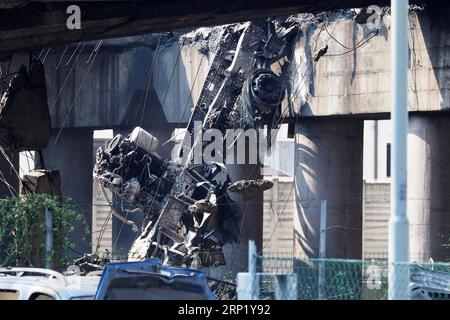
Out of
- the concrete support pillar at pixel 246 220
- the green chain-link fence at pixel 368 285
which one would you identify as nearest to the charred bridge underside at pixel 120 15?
the green chain-link fence at pixel 368 285

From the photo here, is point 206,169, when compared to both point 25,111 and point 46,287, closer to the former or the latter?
point 25,111

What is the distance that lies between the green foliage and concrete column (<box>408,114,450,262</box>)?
13.8 meters

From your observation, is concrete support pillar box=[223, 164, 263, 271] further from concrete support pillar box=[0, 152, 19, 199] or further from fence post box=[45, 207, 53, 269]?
fence post box=[45, 207, 53, 269]

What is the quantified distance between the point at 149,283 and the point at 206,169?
21.9 meters

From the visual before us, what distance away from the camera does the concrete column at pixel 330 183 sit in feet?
116

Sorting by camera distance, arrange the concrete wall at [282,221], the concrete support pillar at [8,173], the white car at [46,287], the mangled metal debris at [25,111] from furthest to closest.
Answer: the concrete wall at [282,221], the concrete support pillar at [8,173], the mangled metal debris at [25,111], the white car at [46,287]

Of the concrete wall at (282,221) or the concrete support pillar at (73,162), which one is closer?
the concrete support pillar at (73,162)

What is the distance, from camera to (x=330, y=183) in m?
35.9

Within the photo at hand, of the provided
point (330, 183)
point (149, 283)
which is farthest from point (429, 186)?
point (149, 283)

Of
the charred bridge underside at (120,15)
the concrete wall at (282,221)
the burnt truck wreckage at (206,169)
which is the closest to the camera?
the charred bridge underside at (120,15)

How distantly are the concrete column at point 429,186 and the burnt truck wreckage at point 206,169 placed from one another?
404cm

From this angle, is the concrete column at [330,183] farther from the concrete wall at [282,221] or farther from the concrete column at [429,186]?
the concrete wall at [282,221]
